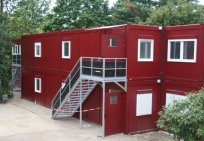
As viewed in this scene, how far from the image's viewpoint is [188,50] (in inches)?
656

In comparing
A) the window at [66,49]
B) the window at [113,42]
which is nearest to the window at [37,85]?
the window at [66,49]

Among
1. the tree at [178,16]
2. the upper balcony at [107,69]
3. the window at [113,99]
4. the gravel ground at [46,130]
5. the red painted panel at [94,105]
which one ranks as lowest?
the gravel ground at [46,130]

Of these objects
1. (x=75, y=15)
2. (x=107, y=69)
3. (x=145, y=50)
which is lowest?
(x=107, y=69)

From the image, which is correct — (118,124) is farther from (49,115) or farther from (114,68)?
(49,115)

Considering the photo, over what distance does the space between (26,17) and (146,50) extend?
33.2 m

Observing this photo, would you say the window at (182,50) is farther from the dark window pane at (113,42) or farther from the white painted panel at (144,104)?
the dark window pane at (113,42)

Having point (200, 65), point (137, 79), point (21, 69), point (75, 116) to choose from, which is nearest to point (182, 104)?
point (200, 65)

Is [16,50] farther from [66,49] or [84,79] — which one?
[84,79]

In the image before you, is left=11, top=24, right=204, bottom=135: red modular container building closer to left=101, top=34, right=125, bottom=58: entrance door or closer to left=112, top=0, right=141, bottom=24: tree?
left=101, top=34, right=125, bottom=58: entrance door

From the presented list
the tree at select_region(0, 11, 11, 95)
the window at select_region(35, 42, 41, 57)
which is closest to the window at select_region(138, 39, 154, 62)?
the window at select_region(35, 42, 41, 57)

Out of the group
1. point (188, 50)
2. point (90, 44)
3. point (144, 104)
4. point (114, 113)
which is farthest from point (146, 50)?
point (114, 113)

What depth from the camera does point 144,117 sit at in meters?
18.0

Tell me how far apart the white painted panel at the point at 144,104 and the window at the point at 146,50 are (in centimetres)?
202

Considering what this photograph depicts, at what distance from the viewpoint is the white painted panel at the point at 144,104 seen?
695 inches
